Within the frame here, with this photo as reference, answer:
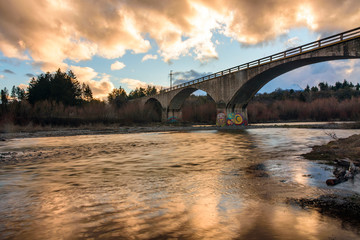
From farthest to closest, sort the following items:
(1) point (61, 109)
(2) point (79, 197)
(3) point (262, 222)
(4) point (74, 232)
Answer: (1) point (61, 109), (2) point (79, 197), (3) point (262, 222), (4) point (74, 232)

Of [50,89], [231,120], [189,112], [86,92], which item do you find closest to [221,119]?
[231,120]

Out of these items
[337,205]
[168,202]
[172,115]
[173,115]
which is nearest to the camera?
[337,205]

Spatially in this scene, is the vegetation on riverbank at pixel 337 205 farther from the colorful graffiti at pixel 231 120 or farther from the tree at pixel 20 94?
the tree at pixel 20 94

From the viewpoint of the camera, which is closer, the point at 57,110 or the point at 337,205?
the point at 337,205

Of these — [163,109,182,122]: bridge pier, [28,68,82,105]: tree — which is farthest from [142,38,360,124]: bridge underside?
[28,68,82,105]: tree

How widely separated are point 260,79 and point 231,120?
30.5 feet

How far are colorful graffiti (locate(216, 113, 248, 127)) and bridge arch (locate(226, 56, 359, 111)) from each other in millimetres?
1401

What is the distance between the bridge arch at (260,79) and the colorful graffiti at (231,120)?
1401 mm

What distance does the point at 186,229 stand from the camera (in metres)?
4.61

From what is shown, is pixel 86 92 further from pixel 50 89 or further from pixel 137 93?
pixel 50 89

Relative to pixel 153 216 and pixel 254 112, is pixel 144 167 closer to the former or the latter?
pixel 153 216

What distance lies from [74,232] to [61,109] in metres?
52.3

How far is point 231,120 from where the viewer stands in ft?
149

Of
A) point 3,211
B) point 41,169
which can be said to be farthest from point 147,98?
point 3,211
